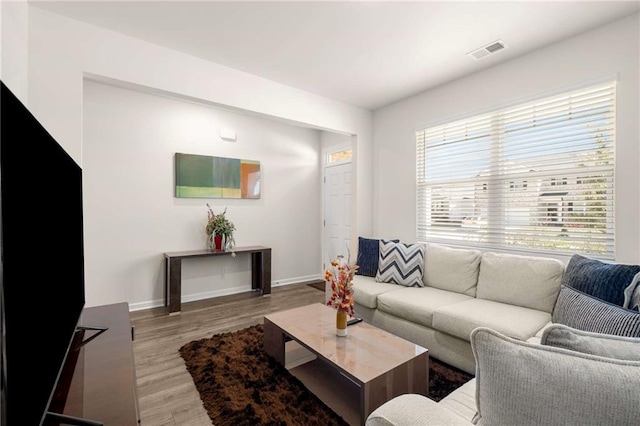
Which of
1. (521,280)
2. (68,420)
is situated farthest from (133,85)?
(521,280)

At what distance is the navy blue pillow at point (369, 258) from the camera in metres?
3.34

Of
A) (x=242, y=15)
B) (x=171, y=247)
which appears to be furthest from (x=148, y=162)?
(x=242, y=15)

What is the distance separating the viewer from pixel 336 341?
1.91m

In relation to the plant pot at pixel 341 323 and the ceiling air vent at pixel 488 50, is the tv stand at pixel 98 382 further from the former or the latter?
the ceiling air vent at pixel 488 50

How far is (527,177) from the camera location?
9.21ft

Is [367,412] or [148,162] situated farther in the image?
[148,162]

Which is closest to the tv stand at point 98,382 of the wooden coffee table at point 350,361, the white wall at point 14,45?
the wooden coffee table at point 350,361

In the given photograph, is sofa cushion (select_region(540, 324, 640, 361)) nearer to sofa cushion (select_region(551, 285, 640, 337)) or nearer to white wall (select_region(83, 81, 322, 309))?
sofa cushion (select_region(551, 285, 640, 337))

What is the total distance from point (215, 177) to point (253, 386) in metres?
2.89

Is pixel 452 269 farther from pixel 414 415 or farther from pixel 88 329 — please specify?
pixel 88 329

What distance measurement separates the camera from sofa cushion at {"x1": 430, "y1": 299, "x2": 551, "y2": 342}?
198 cm

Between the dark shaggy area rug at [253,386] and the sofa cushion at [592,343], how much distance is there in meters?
1.33

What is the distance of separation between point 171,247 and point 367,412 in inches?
128

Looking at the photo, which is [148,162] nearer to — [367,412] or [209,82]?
[209,82]
